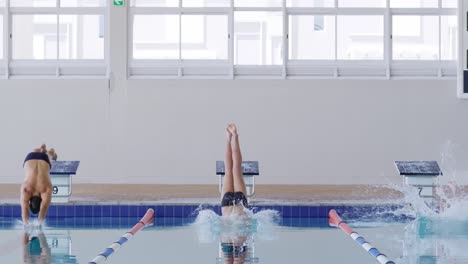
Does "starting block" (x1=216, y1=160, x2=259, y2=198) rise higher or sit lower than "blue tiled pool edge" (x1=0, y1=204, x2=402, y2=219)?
higher

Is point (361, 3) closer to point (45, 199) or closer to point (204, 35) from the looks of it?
point (204, 35)

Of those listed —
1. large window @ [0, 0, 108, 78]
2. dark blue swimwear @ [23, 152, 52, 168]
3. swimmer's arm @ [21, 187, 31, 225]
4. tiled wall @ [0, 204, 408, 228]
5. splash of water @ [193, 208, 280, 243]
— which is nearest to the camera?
splash of water @ [193, 208, 280, 243]

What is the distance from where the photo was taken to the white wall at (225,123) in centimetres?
1466

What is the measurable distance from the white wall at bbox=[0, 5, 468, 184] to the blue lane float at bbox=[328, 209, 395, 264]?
4.26 m

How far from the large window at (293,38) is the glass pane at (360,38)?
15 mm

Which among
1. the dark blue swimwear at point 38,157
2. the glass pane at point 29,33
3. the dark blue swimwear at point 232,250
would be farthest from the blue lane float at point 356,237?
the glass pane at point 29,33

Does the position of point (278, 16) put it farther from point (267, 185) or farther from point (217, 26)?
point (267, 185)

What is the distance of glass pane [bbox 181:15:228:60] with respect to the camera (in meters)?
14.8

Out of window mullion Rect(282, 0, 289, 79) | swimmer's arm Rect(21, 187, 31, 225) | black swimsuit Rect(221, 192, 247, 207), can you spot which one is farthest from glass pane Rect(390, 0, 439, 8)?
swimmer's arm Rect(21, 187, 31, 225)

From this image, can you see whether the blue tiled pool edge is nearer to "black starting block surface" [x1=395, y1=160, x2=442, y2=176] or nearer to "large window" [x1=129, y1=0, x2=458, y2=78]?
"black starting block surface" [x1=395, y1=160, x2=442, y2=176]

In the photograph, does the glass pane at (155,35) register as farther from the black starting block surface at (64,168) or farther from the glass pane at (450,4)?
the glass pane at (450,4)

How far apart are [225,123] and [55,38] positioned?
294cm

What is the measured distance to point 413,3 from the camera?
14789mm

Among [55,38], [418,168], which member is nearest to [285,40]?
[55,38]
